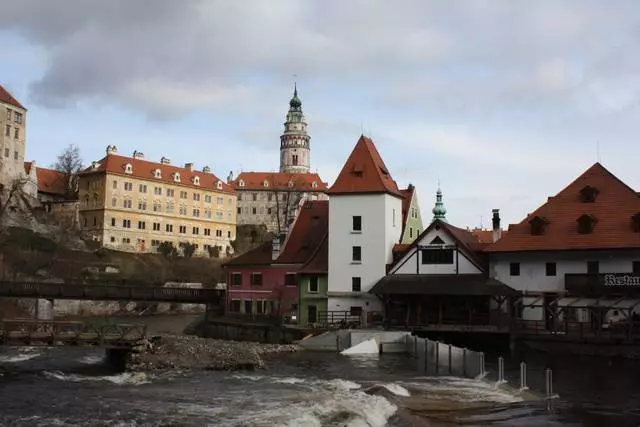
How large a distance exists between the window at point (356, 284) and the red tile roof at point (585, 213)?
348 inches

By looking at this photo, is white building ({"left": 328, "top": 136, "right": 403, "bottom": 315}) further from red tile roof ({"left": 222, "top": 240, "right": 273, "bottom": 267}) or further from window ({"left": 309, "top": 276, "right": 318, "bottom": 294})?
red tile roof ({"left": 222, "top": 240, "right": 273, "bottom": 267})

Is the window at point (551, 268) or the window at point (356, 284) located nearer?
the window at point (551, 268)

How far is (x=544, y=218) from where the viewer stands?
44.6 metres

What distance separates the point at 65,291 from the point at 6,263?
83.3ft

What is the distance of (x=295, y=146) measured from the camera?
170 metres

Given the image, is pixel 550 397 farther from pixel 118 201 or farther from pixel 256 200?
pixel 256 200

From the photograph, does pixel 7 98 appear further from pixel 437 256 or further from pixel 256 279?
pixel 437 256

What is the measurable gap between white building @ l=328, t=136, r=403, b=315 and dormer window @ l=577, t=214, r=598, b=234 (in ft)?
40.7

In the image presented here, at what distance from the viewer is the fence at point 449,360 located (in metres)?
29.4

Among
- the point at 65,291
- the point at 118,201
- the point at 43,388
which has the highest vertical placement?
the point at 118,201

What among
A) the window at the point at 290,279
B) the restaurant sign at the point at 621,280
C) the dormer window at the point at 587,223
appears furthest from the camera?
the window at the point at 290,279

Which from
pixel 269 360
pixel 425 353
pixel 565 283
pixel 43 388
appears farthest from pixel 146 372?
pixel 565 283

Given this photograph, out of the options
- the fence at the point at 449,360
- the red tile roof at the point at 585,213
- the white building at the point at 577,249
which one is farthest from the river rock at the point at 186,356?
the red tile roof at the point at 585,213

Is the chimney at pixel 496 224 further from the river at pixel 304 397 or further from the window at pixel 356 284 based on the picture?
the river at pixel 304 397
